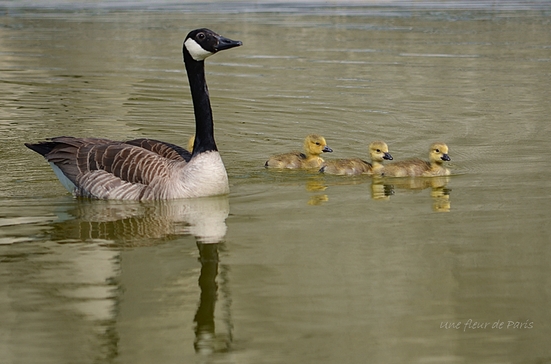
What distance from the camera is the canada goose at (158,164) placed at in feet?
30.3

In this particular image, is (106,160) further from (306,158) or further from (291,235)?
(306,158)

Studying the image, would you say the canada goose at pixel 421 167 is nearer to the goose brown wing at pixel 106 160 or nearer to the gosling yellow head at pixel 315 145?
the gosling yellow head at pixel 315 145

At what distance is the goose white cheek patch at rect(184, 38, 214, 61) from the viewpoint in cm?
945

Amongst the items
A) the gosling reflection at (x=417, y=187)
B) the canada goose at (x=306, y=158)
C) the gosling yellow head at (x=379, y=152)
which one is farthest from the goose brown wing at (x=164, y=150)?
the gosling yellow head at (x=379, y=152)

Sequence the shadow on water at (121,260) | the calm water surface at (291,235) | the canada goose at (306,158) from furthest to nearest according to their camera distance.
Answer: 1. the canada goose at (306,158)
2. the shadow on water at (121,260)
3. the calm water surface at (291,235)

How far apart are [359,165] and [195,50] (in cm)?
237

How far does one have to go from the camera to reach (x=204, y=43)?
30.8 feet

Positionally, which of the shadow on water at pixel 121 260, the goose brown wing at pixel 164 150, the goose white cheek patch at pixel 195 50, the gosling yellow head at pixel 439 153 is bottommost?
the shadow on water at pixel 121 260

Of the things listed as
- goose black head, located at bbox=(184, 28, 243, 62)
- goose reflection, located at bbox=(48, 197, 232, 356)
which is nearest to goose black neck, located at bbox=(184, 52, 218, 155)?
goose black head, located at bbox=(184, 28, 243, 62)

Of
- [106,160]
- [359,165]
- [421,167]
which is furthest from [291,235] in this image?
[421,167]

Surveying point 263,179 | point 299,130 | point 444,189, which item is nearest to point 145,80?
point 299,130

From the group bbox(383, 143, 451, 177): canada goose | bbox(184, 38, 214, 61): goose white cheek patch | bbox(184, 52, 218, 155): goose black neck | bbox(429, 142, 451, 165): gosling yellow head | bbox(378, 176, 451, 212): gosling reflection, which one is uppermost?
bbox(184, 38, 214, 61): goose white cheek patch

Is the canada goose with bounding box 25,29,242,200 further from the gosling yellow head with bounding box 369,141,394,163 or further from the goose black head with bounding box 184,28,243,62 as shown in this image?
the gosling yellow head with bounding box 369,141,394,163

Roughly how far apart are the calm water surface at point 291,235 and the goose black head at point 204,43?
4.88ft
